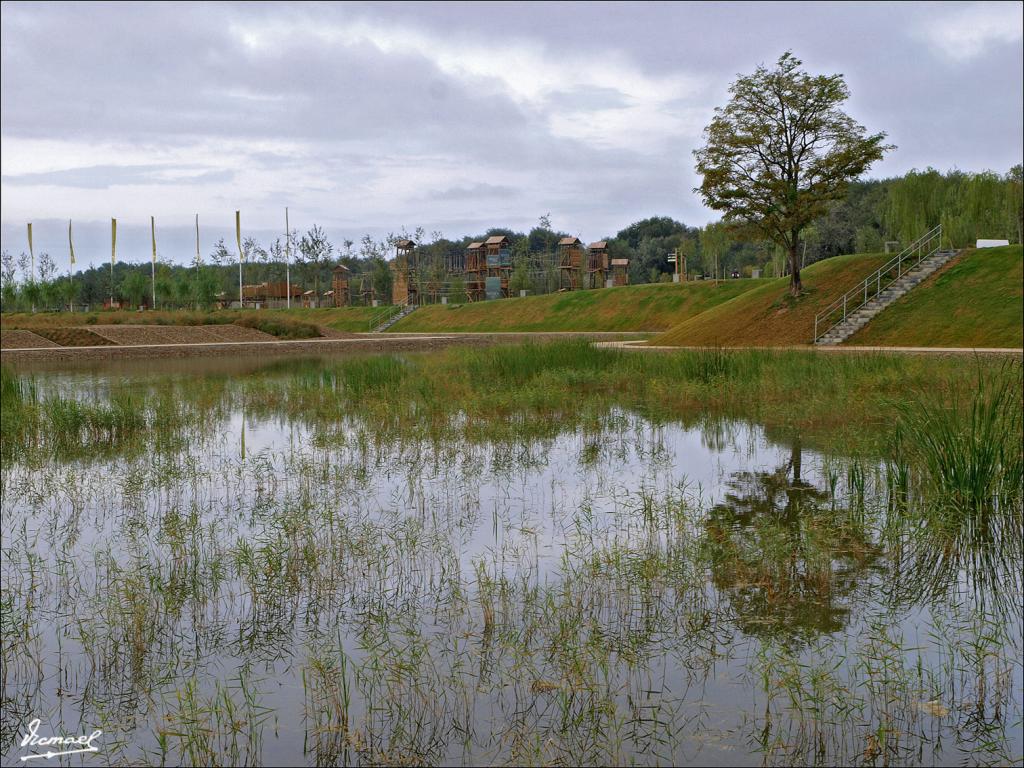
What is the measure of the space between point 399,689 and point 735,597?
2.90 meters

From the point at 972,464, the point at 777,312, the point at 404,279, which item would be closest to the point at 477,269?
the point at 404,279

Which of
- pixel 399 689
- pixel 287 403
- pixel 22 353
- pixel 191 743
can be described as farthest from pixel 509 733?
pixel 22 353

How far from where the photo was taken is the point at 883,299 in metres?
36.1

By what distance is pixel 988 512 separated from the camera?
845 centimetres

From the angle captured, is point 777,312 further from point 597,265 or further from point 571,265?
point 597,265

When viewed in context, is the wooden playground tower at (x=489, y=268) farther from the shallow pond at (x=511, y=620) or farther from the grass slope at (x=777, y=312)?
the shallow pond at (x=511, y=620)

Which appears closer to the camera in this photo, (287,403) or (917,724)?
(917,724)

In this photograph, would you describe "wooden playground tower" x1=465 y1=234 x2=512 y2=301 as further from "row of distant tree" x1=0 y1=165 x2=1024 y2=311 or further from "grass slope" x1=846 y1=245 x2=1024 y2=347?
"grass slope" x1=846 y1=245 x2=1024 y2=347

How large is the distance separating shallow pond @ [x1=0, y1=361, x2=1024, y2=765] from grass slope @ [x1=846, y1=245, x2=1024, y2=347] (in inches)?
924

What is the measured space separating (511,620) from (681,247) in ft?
264

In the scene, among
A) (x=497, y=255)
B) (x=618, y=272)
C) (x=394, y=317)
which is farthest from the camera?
(x=618, y=272)

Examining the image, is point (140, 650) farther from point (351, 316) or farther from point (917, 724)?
point (351, 316)

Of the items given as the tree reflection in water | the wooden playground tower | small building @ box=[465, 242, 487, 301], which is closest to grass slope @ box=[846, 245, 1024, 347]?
the tree reflection in water

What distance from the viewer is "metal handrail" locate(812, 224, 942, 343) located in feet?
117
